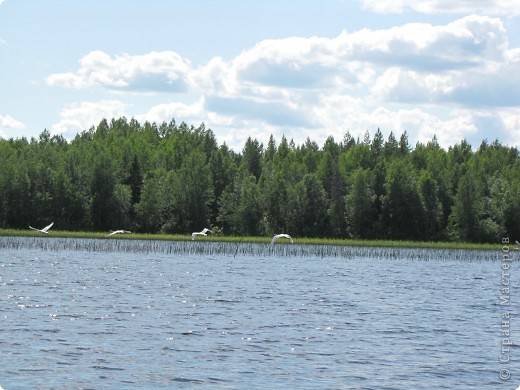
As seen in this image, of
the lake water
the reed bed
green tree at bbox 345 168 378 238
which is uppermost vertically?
green tree at bbox 345 168 378 238

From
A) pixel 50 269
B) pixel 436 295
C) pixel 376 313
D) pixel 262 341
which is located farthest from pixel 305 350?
pixel 50 269

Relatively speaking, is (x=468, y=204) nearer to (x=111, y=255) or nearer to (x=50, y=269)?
(x=111, y=255)

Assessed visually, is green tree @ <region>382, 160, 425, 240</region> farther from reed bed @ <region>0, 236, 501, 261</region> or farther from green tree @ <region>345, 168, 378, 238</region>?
reed bed @ <region>0, 236, 501, 261</region>

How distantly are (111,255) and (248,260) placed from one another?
9.52 meters

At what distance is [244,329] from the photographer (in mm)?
30688

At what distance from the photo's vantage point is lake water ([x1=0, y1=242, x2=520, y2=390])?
23734 millimetres

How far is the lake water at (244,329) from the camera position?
23.7 metres

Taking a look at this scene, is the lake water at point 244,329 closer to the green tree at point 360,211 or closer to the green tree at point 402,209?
the green tree at point 402,209

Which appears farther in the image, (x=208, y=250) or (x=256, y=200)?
(x=256, y=200)

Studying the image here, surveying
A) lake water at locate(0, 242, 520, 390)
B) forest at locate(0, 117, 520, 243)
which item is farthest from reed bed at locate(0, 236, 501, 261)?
forest at locate(0, 117, 520, 243)

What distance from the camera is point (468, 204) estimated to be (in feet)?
320

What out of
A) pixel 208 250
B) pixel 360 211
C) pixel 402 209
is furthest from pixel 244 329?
pixel 402 209

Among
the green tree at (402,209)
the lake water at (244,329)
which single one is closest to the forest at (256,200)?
the green tree at (402,209)

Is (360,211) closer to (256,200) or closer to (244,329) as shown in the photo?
(256,200)
